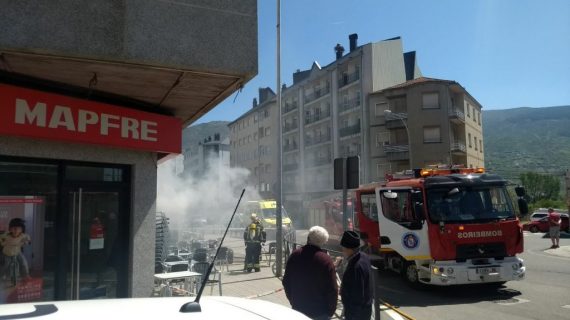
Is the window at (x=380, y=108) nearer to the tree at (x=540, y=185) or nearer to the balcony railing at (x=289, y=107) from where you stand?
the balcony railing at (x=289, y=107)

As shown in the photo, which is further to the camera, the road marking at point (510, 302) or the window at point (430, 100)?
the window at point (430, 100)

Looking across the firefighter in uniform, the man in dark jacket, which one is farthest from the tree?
the man in dark jacket

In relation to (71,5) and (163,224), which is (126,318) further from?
(163,224)

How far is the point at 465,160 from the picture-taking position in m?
46.4

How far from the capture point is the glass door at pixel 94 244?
269 inches

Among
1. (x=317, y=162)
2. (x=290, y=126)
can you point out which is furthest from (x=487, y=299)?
(x=290, y=126)

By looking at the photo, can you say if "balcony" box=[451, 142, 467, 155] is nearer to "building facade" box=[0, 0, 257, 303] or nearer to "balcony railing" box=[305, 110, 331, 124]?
"balcony railing" box=[305, 110, 331, 124]

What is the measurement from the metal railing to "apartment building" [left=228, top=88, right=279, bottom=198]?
6.93m

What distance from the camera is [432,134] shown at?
4369 centimetres

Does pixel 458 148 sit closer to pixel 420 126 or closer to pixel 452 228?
pixel 420 126

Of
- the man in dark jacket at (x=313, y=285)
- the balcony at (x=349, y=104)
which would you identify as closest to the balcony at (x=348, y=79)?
the balcony at (x=349, y=104)

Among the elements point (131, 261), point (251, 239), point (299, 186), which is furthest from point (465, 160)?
point (131, 261)

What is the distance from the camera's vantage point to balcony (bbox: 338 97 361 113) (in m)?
50.1

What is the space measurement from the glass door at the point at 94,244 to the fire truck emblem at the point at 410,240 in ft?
19.5
